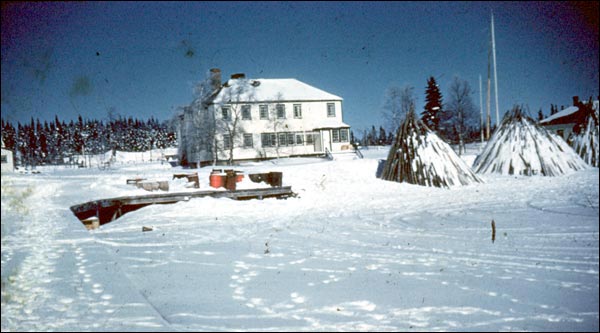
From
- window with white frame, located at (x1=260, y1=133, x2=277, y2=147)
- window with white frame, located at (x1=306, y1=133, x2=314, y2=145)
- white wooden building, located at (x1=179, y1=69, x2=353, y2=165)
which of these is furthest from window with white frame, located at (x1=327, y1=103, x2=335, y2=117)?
window with white frame, located at (x1=260, y1=133, x2=277, y2=147)

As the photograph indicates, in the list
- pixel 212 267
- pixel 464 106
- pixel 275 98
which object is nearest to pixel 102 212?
pixel 212 267

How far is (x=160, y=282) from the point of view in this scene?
4.71 metres

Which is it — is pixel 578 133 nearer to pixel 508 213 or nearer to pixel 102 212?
pixel 508 213

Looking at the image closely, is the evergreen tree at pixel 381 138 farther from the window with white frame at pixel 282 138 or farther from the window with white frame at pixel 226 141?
the window with white frame at pixel 226 141

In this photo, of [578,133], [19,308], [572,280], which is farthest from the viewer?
[578,133]

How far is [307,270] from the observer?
5.26 m

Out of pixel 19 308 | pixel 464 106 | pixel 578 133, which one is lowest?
pixel 19 308

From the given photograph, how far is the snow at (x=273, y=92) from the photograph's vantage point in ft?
105

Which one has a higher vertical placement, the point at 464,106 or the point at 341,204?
the point at 464,106

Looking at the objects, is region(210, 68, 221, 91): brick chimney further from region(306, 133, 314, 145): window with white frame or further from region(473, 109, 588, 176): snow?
region(473, 109, 588, 176): snow

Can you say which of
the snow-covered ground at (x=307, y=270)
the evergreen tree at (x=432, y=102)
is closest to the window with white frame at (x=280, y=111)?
the evergreen tree at (x=432, y=102)

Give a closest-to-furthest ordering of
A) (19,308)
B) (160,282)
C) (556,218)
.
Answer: (19,308) → (160,282) → (556,218)

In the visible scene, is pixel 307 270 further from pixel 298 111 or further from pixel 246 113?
pixel 298 111

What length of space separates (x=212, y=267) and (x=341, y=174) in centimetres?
1372
